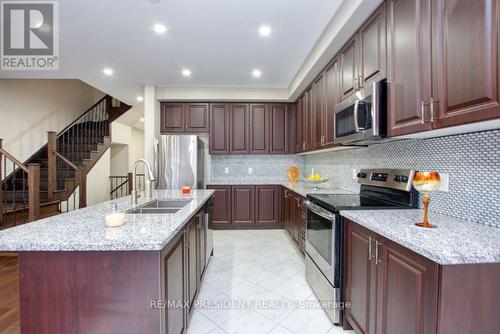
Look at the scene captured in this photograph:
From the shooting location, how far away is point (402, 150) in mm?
2088

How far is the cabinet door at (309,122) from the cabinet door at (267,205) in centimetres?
107

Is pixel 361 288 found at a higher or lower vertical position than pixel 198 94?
lower

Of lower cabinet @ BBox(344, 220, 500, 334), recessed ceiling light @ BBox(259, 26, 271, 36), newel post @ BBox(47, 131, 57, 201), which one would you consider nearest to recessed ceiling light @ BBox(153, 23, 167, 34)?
recessed ceiling light @ BBox(259, 26, 271, 36)

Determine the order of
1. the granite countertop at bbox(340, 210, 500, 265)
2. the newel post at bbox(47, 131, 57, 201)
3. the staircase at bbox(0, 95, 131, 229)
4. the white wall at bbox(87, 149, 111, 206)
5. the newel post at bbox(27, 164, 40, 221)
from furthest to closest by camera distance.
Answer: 1. the white wall at bbox(87, 149, 111, 206)
2. the newel post at bbox(47, 131, 57, 201)
3. the staircase at bbox(0, 95, 131, 229)
4. the newel post at bbox(27, 164, 40, 221)
5. the granite countertop at bbox(340, 210, 500, 265)

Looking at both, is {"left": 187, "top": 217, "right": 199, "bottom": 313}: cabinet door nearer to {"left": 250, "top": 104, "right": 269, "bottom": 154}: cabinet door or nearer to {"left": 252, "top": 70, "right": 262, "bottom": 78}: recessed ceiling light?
{"left": 252, "top": 70, "right": 262, "bottom": 78}: recessed ceiling light

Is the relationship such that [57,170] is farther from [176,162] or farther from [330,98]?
[330,98]

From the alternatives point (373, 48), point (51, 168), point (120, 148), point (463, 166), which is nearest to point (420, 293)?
point (463, 166)

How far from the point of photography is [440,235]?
1192 millimetres

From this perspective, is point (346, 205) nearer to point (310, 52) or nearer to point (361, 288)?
point (361, 288)

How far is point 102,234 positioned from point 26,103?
17.9ft

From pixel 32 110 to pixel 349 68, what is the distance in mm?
5986

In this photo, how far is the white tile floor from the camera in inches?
75.0

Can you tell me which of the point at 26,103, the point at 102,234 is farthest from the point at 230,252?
the point at 26,103

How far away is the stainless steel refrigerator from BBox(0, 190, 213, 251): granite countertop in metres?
2.41
